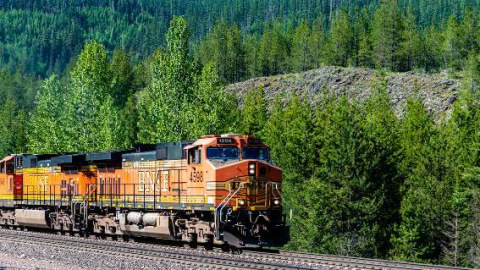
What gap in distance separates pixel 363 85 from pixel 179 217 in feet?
267

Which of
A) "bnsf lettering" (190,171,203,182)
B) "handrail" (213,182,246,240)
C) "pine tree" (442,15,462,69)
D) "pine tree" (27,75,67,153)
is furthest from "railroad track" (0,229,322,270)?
"pine tree" (442,15,462,69)

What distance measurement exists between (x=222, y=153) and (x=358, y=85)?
82.8m

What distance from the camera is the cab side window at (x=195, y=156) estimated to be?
22.5m

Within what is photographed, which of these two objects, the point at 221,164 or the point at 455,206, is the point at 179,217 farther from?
the point at 455,206

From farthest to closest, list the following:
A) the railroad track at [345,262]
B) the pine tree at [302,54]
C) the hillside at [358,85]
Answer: the pine tree at [302,54]
the hillside at [358,85]
the railroad track at [345,262]

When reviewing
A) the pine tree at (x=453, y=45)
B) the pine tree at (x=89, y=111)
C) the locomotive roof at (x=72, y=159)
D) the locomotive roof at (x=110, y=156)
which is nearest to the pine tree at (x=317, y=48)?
the pine tree at (x=453, y=45)

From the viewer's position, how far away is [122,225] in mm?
27641

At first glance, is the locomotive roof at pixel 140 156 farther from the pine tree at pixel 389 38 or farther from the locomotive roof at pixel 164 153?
the pine tree at pixel 389 38

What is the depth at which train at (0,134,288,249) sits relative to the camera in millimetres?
21625

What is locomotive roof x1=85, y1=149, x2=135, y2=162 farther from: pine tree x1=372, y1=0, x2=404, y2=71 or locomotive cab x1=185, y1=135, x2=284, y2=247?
pine tree x1=372, y1=0, x2=404, y2=71

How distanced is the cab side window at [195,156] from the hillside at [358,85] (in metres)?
69.3

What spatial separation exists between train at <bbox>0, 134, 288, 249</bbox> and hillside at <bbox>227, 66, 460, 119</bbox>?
61.5m

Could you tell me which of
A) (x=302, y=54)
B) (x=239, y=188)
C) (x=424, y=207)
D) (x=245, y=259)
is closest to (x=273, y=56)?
(x=302, y=54)

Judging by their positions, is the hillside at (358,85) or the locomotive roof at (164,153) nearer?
the locomotive roof at (164,153)
